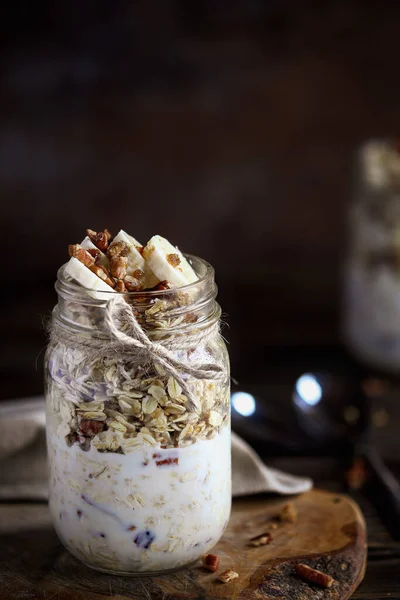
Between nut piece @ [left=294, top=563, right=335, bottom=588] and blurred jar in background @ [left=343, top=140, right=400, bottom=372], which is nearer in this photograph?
nut piece @ [left=294, top=563, right=335, bottom=588]

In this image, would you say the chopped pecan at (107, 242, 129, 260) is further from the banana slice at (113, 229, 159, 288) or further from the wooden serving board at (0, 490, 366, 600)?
the wooden serving board at (0, 490, 366, 600)

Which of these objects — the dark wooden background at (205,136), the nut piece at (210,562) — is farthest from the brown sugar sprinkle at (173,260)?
the dark wooden background at (205,136)

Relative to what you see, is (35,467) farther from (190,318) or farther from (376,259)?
(376,259)

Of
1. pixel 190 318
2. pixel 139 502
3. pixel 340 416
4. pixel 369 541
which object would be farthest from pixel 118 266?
pixel 340 416

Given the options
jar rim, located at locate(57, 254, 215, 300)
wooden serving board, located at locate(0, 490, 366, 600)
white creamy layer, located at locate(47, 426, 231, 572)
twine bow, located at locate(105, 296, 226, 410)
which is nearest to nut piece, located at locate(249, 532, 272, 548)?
wooden serving board, located at locate(0, 490, 366, 600)

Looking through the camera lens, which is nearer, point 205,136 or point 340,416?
point 340,416

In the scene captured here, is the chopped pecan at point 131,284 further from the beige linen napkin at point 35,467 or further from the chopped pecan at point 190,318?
the beige linen napkin at point 35,467
